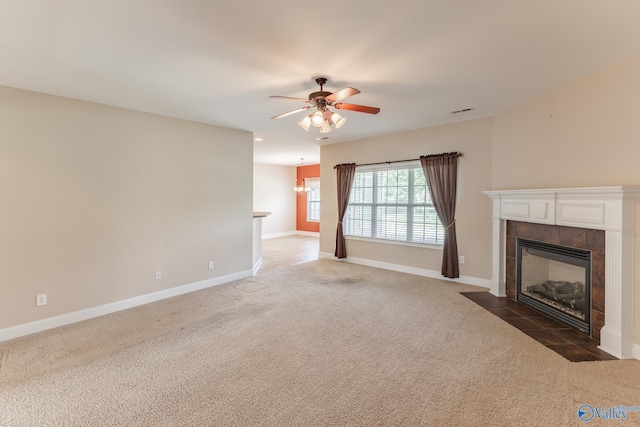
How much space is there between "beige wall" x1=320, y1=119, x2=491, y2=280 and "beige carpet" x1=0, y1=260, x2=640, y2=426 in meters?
1.31

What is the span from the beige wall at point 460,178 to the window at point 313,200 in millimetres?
4074

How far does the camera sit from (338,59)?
2.51 metres

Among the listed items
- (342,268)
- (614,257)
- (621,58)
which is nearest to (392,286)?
(342,268)

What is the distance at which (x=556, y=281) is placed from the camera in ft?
11.6

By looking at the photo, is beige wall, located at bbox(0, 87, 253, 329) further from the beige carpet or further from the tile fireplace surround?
the tile fireplace surround

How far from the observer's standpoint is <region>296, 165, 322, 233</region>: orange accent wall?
10305 millimetres

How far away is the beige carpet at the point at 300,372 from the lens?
6.10 feet

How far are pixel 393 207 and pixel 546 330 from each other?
10.4 ft

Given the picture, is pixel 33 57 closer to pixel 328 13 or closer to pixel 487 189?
pixel 328 13

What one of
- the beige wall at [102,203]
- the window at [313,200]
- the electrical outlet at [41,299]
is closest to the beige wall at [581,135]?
the beige wall at [102,203]

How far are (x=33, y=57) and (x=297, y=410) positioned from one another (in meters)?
3.60

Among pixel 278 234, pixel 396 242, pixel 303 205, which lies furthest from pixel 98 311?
pixel 303 205

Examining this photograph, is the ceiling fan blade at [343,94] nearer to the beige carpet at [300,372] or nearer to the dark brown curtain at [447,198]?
the beige carpet at [300,372]

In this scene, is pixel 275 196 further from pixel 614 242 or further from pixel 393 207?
pixel 614 242
